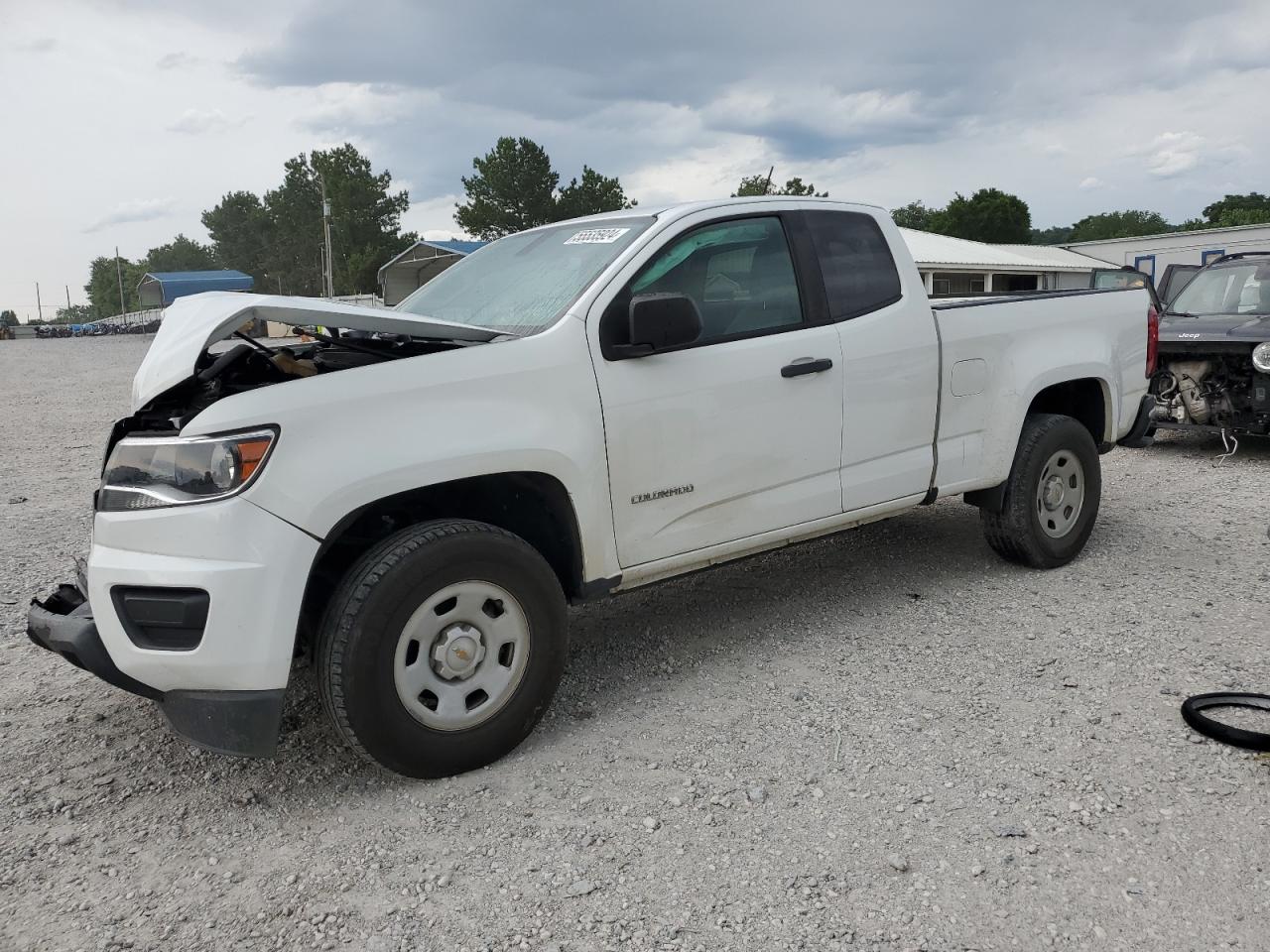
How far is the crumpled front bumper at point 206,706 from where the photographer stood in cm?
290

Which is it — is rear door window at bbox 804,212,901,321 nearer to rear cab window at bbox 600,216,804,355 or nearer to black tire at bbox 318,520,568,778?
rear cab window at bbox 600,216,804,355

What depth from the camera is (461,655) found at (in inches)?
125

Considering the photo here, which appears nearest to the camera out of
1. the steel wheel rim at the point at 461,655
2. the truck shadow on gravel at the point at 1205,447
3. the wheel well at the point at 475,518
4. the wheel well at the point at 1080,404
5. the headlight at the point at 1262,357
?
the steel wheel rim at the point at 461,655

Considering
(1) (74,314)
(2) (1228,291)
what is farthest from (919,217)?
(1) (74,314)

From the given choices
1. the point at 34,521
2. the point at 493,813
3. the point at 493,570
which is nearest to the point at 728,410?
the point at 493,570

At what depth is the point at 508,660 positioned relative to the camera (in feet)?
10.9

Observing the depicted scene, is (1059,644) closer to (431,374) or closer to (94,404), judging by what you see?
(431,374)

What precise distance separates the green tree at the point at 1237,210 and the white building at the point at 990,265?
40.3 meters

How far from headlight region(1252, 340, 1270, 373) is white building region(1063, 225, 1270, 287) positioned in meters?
28.0

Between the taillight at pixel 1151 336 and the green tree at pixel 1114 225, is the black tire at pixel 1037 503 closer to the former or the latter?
the taillight at pixel 1151 336

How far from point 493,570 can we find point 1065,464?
3.47 m

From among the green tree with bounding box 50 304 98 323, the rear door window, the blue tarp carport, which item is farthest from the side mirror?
the green tree with bounding box 50 304 98 323

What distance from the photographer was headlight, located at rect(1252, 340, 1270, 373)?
315 inches

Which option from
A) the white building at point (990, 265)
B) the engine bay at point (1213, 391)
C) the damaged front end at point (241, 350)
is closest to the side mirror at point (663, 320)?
the damaged front end at point (241, 350)
